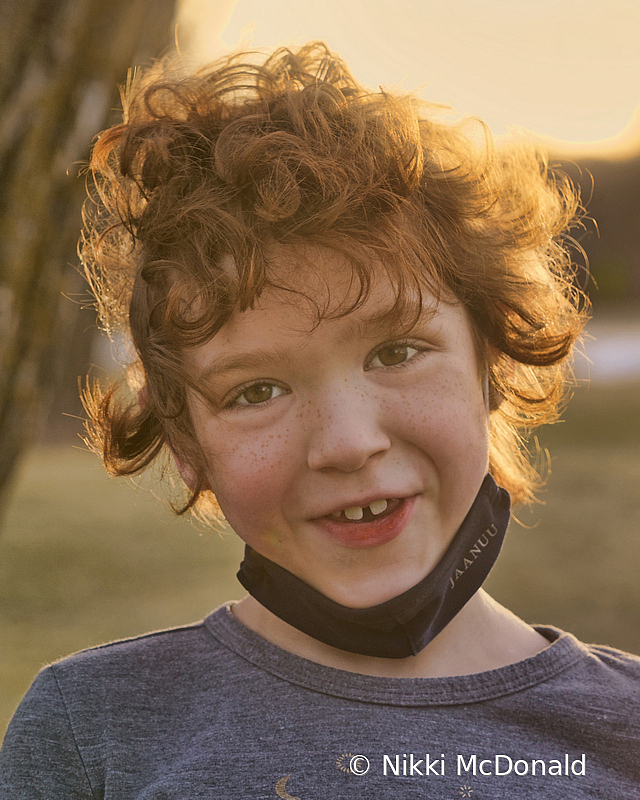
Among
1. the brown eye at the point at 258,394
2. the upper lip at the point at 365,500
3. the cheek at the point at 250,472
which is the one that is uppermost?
the brown eye at the point at 258,394

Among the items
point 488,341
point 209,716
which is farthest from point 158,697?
point 488,341

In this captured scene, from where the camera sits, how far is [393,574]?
4.27ft

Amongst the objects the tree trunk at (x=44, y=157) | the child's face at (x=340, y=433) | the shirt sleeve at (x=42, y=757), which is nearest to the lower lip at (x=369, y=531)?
the child's face at (x=340, y=433)

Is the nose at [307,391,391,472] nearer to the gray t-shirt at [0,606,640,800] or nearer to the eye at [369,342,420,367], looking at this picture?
the eye at [369,342,420,367]

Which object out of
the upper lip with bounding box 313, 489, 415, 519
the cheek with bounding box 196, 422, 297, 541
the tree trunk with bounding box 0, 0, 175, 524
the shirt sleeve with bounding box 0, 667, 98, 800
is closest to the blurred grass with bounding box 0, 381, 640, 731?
the tree trunk with bounding box 0, 0, 175, 524

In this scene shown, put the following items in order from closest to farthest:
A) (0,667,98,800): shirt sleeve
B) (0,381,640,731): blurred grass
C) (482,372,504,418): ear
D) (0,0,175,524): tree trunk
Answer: (0,667,98,800): shirt sleeve
(482,372,504,418): ear
(0,0,175,524): tree trunk
(0,381,640,731): blurred grass

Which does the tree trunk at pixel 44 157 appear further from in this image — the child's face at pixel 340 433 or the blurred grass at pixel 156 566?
the blurred grass at pixel 156 566

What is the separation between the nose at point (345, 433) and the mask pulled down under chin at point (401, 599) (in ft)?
0.86

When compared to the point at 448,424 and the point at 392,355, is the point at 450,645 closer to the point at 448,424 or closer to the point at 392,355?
the point at 448,424

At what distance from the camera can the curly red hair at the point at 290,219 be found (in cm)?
129

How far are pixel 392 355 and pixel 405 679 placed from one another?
58 cm

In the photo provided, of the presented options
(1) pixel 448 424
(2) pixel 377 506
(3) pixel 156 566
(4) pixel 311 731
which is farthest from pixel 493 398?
(3) pixel 156 566

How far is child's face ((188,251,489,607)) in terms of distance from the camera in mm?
1231

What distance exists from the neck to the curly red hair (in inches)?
12.4
